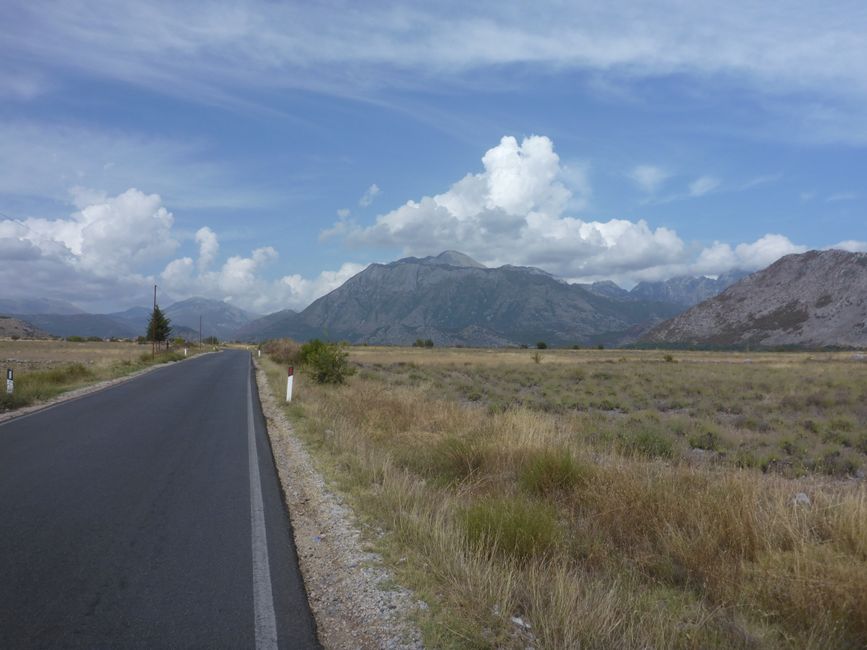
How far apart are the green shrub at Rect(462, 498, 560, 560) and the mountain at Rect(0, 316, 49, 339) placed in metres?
165

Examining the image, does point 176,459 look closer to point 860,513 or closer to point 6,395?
point 860,513

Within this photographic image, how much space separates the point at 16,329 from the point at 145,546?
18012 centimetres

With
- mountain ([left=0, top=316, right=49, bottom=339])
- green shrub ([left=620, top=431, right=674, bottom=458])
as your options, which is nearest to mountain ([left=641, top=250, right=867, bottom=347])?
green shrub ([left=620, top=431, right=674, bottom=458])

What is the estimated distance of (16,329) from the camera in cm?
15338

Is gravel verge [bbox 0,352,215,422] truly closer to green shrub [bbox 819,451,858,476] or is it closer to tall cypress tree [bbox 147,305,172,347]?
green shrub [bbox 819,451,858,476]

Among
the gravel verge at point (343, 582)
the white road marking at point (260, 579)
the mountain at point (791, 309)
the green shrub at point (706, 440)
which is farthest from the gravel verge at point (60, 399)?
the mountain at point (791, 309)

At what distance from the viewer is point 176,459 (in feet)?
33.4

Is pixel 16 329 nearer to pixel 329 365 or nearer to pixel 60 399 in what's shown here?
pixel 329 365

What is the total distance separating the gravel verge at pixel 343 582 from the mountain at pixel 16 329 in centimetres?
16205

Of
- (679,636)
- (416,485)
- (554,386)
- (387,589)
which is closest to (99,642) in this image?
→ (387,589)

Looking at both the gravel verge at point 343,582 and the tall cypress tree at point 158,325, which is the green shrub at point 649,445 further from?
the tall cypress tree at point 158,325

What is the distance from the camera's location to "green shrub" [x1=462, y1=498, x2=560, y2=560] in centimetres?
556

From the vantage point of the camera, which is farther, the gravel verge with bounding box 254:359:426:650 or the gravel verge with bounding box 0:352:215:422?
the gravel verge with bounding box 0:352:215:422

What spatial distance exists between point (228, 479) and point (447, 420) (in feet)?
16.0
